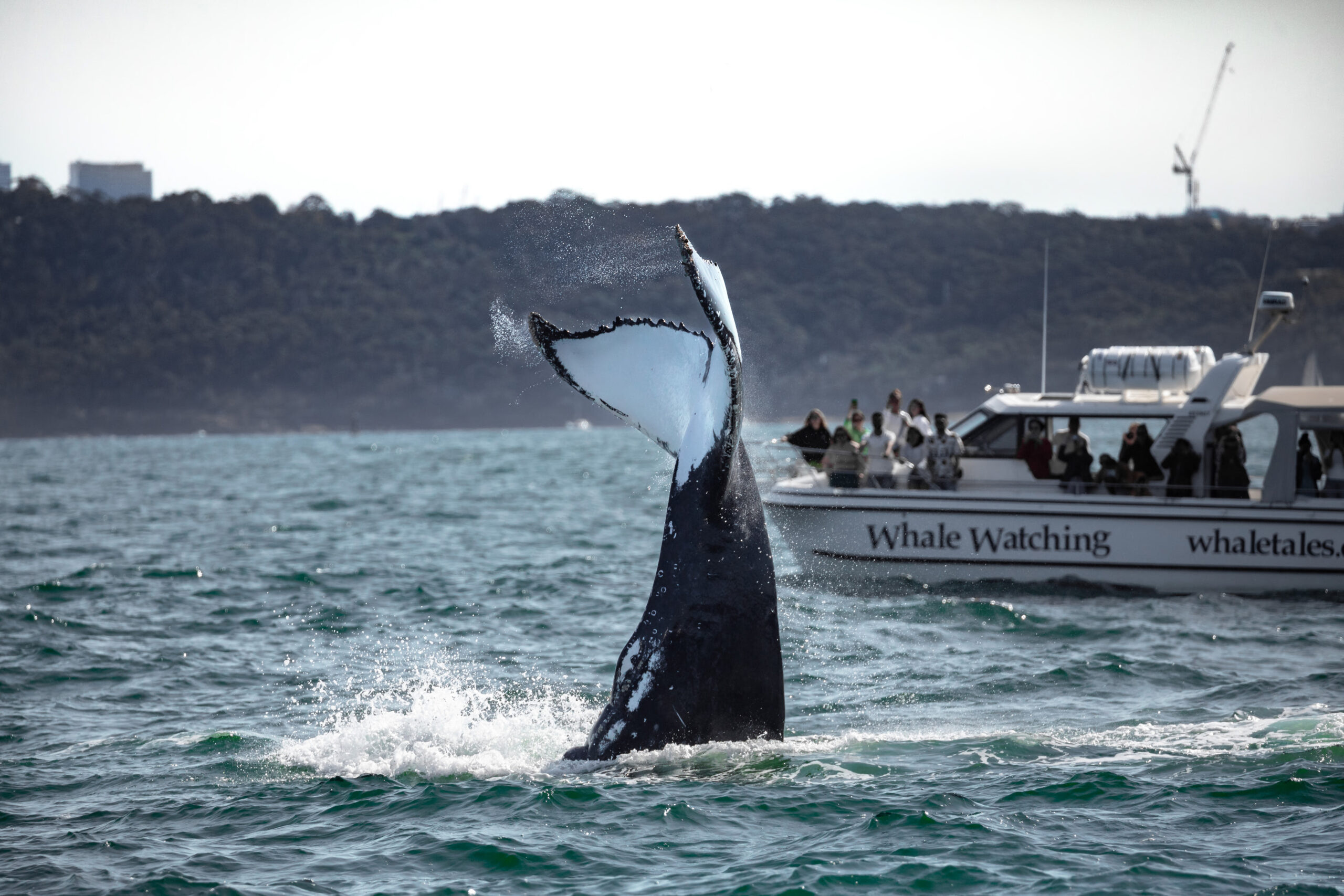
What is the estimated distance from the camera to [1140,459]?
55.3 feet

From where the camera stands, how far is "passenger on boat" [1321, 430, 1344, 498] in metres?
16.4

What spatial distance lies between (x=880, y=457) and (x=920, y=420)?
1.01m

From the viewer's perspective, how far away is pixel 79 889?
6.61 metres

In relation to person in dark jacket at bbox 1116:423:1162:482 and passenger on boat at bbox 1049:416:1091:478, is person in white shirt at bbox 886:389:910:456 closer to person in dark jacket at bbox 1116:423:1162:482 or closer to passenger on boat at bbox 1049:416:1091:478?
passenger on boat at bbox 1049:416:1091:478

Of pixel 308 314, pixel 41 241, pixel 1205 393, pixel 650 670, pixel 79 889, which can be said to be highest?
pixel 41 241

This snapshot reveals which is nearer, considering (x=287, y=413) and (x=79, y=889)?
(x=79, y=889)

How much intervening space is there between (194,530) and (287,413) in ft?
393

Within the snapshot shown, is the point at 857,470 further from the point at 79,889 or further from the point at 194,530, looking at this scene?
the point at 194,530

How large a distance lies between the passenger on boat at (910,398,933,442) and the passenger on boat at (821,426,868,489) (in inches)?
35.5

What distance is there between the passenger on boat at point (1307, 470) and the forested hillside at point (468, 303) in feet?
273

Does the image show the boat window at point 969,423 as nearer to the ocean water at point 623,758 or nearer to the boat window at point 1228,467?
the ocean water at point 623,758

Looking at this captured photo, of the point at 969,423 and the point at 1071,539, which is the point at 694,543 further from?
the point at 969,423

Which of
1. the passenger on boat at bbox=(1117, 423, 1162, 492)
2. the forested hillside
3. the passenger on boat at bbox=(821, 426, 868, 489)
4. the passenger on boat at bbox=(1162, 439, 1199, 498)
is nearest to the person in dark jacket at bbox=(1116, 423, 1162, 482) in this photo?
the passenger on boat at bbox=(1117, 423, 1162, 492)

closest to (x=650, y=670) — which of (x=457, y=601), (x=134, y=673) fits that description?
(x=134, y=673)
